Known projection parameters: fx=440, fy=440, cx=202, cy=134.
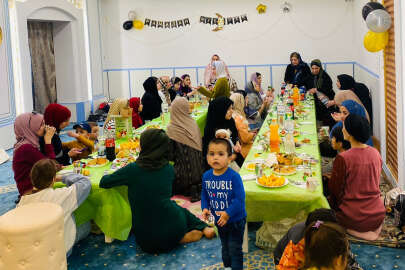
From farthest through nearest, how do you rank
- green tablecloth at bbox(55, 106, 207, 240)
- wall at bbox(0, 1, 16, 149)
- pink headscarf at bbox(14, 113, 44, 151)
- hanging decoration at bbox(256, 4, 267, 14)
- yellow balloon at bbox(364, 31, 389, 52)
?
1. hanging decoration at bbox(256, 4, 267, 14)
2. wall at bbox(0, 1, 16, 149)
3. yellow balloon at bbox(364, 31, 389, 52)
4. pink headscarf at bbox(14, 113, 44, 151)
5. green tablecloth at bbox(55, 106, 207, 240)

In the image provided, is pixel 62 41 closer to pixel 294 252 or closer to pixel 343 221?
pixel 343 221

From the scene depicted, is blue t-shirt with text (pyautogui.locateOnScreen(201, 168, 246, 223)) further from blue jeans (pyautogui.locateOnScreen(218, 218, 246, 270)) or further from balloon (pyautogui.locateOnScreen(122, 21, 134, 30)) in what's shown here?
balloon (pyautogui.locateOnScreen(122, 21, 134, 30))

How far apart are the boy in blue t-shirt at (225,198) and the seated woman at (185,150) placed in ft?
5.92

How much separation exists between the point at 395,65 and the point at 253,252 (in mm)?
2959

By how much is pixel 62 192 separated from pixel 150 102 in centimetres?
424

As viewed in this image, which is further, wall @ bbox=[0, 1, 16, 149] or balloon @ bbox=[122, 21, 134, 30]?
balloon @ bbox=[122, 21, 134, 30]

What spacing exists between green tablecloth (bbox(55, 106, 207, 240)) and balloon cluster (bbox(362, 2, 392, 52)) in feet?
12.2

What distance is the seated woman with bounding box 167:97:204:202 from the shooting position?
505 centimetres

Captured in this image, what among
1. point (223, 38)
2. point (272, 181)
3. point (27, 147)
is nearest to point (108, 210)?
point (27, 147)

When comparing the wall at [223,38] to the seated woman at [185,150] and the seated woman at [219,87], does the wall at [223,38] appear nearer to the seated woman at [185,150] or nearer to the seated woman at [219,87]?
the seated woman at [219,87]

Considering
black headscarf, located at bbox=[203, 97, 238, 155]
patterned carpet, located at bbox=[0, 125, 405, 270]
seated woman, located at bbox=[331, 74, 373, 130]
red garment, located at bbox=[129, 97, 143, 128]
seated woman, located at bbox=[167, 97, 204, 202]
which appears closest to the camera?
patterned carpet, located at bbox=[0, 125, 405, 270]

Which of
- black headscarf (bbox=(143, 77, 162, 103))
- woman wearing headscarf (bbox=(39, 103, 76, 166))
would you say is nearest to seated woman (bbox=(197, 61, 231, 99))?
black headscarf (bbox=(143, 77, 162, 103))

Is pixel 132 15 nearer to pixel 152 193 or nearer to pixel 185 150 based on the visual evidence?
pixel 185 150

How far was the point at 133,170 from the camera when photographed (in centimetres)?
369
